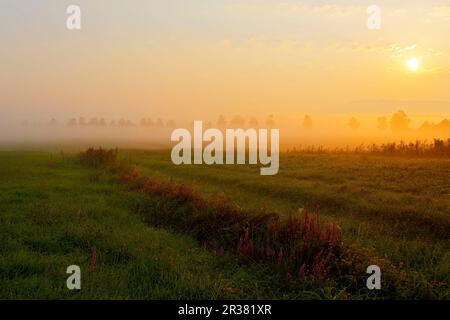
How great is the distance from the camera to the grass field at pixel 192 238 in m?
6.65

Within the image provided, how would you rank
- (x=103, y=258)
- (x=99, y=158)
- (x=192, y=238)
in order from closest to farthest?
1. (x=103, y=258)
2. (x=192, y=238)
3. (x=99, y=158)

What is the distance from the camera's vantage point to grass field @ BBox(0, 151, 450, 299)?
21.8 ft

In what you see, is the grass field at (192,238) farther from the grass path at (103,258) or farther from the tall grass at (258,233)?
the tall grass at (258,233)

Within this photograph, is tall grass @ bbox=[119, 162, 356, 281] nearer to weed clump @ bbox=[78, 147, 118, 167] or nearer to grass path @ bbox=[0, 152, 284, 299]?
grass path @ bbox=[0, 152, 284, 299]

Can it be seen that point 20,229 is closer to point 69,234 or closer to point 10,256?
point 69,234

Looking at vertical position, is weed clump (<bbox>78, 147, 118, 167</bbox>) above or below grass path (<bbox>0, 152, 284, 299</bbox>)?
above

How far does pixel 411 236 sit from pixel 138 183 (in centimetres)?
1008

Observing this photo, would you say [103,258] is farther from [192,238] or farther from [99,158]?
[99,158]

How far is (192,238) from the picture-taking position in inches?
395

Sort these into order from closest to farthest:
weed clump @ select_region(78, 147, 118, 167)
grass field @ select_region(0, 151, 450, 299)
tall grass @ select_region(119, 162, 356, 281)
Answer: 1. grass field @ select_region(0, 151, 450, 299)
2. tall grass @ select_region(119, 162, 356, 281)
3. weed clump @ select_region(78, 147, 118, 167)

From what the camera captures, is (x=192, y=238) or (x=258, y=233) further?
(x=192, y=238)

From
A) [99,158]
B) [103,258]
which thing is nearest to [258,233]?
[103,258]

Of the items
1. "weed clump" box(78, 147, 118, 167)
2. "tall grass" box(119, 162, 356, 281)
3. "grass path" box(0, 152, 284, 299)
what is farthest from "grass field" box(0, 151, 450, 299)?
"weed clump" box(78, 147, 118, 167)

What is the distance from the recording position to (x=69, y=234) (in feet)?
31.5
